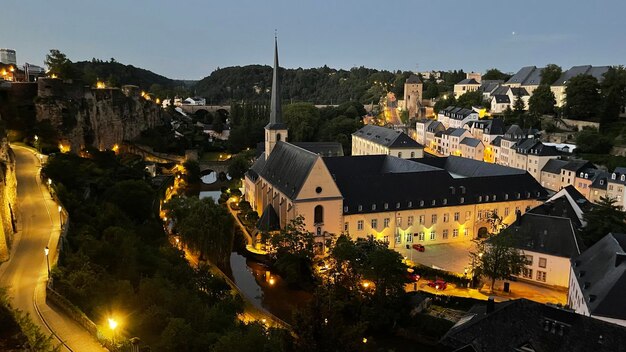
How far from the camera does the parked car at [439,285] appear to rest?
30445mm

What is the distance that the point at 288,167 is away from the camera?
39938mm

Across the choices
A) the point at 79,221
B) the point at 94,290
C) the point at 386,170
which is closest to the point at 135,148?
the point at 386,170

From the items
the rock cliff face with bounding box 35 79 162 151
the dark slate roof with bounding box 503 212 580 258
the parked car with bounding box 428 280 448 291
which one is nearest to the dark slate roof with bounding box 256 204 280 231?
the parked car with bounding box 428 280 448 291

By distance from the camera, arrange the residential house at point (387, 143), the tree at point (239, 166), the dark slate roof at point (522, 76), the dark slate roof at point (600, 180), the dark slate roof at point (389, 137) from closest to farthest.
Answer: the dark slate roof at point (600, 180), the residential house at point (387, 143), the dark slate roof at point (389, 137), the tree at point (239, 166), the dark slate roof at point (522, 76)

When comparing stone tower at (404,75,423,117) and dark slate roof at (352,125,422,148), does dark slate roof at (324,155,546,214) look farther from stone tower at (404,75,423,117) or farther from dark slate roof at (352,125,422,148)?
stone tower at (404,75,423,117)

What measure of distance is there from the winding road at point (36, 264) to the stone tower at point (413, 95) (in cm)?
7463

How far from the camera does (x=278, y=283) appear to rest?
33125 mm

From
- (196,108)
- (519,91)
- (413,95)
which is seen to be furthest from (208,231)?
(196,108)

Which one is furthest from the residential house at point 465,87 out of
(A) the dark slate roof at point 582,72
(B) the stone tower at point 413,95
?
(A) the dark slate roof at point 582,72

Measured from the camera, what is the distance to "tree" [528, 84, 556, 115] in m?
71.0

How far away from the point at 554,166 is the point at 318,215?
29382 millimetres

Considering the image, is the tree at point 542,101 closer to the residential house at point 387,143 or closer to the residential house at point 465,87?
the residential house at point 387,143

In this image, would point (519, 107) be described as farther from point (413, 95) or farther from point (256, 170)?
point (256, 170)

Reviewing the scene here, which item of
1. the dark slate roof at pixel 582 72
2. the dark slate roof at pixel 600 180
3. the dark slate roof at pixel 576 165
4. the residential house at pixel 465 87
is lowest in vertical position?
the dark slate roof at pixel 600 180
